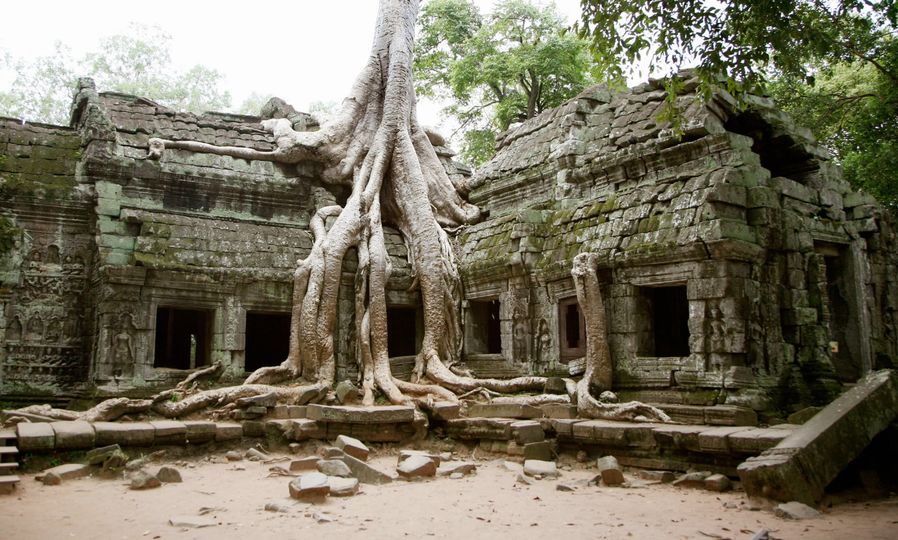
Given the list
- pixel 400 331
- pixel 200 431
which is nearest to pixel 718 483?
pixel 200 431

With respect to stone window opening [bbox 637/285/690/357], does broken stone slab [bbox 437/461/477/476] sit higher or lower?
lower

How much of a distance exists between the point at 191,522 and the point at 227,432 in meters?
3.13

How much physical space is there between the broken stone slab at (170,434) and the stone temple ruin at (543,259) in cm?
125

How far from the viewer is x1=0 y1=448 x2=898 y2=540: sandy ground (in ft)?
16.5

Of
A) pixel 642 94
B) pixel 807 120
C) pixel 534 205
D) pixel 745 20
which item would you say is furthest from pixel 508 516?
pixel 807 120

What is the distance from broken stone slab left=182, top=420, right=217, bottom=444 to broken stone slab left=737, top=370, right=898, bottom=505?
522 cm

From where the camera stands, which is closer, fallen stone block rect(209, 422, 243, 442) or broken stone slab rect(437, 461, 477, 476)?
broken stone slab rect(437, 461, 477, 476)

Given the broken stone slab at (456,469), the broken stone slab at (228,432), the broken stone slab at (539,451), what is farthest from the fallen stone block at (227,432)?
the broken stone slab at (539,451)

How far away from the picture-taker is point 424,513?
5.64 metres

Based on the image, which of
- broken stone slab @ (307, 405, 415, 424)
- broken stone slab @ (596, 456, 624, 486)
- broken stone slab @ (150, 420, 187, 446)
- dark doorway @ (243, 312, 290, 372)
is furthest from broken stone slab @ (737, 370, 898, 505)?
dark doorway @ (243, 312, 290, 372)

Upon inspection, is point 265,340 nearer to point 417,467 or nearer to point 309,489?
point 417,467

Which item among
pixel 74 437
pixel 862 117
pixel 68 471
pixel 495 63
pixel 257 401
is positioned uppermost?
pixel 495 63

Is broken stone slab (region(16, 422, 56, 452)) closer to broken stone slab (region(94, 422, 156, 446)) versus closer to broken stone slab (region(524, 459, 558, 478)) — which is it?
broken stone slab (region(94, 422, 156, 446))

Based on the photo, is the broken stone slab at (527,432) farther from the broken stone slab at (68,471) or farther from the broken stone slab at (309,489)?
the broken stone slab at (68,471)
